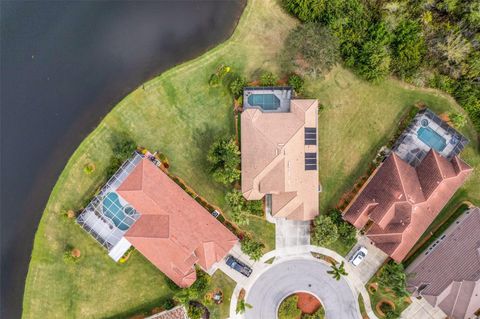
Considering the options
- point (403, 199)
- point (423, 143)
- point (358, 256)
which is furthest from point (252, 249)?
point (423, 143)

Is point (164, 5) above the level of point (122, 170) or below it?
above

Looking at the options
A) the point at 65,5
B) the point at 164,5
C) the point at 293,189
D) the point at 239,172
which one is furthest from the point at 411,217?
the point at 65,5

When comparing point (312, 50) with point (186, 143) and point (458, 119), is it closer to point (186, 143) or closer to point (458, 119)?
point (186, 143)

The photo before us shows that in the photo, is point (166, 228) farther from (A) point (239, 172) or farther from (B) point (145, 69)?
(B) point (145, 69)

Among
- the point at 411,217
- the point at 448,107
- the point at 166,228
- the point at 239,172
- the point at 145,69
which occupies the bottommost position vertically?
the point at 166,228

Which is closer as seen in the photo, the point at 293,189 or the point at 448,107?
the point at 293,189

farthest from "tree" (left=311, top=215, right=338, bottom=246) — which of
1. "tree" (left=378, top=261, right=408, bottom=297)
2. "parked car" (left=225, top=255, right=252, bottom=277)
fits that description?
"parked car" (left=225, top=255, right=252, bottom=277)
